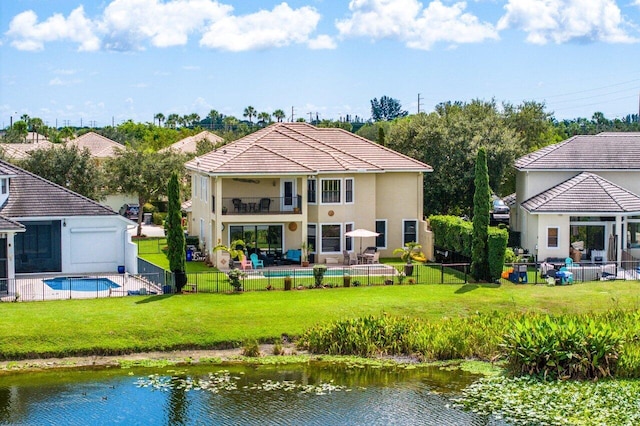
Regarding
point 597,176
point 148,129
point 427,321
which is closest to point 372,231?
point 597,176

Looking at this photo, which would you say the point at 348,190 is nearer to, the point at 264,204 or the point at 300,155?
the point at 300,155

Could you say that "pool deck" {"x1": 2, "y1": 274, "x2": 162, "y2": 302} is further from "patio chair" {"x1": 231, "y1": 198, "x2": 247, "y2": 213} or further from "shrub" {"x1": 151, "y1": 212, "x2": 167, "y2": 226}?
"shrub" {"x1": 151, "y1": 212, "x2": 167, "y2": 226}

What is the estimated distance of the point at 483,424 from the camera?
27875 millimetres

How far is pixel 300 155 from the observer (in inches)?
2101

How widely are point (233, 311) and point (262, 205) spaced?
48.7 ft

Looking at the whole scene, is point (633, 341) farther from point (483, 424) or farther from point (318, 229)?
point (318, 229)

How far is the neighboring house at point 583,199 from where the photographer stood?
50.9 metres

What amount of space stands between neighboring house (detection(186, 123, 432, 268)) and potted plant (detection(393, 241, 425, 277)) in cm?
96

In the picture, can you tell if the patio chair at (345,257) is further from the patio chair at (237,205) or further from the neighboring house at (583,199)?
the neighboring house at (583,199)

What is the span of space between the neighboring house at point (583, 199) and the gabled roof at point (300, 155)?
5.94 meters

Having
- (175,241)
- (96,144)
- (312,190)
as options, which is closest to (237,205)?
(312,190)

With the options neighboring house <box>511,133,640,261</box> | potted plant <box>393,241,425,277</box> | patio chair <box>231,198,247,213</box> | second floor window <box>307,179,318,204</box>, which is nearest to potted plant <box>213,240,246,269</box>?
patio chair <box>231,198,247,213</box>

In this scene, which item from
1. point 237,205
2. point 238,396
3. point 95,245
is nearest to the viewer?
point 238,396

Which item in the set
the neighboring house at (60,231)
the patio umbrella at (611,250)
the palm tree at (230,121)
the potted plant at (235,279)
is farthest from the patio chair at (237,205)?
the palm tree at (230,121)
